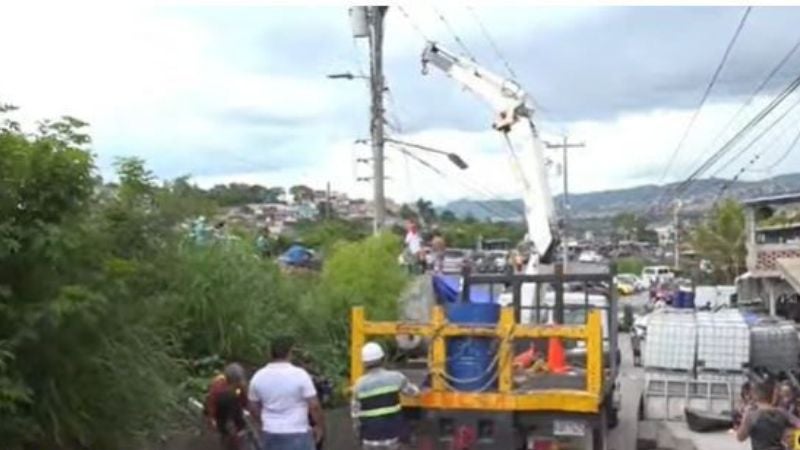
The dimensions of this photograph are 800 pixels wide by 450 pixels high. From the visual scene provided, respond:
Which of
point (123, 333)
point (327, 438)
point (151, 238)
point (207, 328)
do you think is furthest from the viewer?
point (327, 438)

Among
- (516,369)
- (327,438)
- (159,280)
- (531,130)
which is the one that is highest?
(531,130)

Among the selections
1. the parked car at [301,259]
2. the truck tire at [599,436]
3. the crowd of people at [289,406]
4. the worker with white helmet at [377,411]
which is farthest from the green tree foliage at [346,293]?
the worker with white helmet at [377,411]

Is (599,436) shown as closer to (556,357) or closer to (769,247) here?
(556,357)

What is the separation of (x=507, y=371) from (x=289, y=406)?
257 cm

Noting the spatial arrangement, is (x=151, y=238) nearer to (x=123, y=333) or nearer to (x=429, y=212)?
(x=123, y=333)

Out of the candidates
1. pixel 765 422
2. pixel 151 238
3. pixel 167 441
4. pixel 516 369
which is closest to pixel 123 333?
pixel 151 238

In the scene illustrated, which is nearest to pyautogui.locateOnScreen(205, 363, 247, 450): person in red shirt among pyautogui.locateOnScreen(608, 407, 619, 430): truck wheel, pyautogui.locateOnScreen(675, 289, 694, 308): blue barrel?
pyautogui.locateOnScreen(608, 407, 619, 430): truck wheel

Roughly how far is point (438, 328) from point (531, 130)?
1238 cm

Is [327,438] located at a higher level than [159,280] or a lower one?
lower

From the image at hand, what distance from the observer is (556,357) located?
43.3ft

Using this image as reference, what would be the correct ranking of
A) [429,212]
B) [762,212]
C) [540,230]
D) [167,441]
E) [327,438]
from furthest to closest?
[429,212] → [762,212] → [540,230] → [327,438] → [167,441]

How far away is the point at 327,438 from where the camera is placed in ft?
44.3

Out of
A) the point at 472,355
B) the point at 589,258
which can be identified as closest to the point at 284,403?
the point at 472,355

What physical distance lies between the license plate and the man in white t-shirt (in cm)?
271
